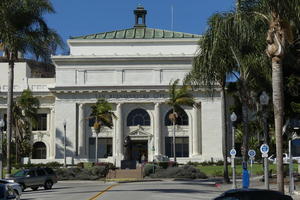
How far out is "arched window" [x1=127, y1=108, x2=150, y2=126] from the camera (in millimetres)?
78750

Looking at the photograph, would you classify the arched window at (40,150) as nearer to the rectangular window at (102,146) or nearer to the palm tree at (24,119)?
the palm tree at (24,119)

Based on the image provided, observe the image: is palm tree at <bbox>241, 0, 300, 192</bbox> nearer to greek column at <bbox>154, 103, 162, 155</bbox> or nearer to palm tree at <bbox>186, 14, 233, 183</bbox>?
palm tree at <bbox>186, 14, 233, 183</bbox>

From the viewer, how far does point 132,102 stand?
255 ft

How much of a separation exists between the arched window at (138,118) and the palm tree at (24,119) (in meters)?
12.9

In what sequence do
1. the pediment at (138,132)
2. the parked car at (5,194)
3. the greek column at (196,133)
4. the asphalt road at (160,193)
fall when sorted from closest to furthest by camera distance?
the parked car at (5,194), the asphalt road at (160,193), the greek column at (196,133), the pediment at (138,132)

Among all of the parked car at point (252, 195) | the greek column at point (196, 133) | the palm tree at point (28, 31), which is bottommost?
the parked car at point (252, 195)

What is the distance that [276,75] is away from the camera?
63.9 ft

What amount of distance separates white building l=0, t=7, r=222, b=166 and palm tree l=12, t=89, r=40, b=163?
2.88m

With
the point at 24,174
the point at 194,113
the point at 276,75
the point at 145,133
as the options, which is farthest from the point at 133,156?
the point at 276,75

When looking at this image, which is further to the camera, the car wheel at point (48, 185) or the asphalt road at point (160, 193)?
the car wheel at point (48, 185)

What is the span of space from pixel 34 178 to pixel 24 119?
4120cm

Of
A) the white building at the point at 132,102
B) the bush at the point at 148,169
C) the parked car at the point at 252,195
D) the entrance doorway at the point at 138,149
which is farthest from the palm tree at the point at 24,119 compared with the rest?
the parked car at the point at 252,195

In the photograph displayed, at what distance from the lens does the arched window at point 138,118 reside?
78.8m

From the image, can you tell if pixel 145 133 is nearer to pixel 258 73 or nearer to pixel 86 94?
pixel 86 94
